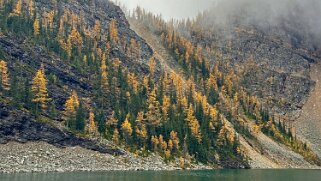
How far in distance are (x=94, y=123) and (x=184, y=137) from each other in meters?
40.4

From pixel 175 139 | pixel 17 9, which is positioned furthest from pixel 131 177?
pixel 17 9

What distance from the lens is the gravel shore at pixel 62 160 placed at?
104625 millimetres

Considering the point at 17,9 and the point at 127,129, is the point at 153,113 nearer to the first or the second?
the point at 127,129

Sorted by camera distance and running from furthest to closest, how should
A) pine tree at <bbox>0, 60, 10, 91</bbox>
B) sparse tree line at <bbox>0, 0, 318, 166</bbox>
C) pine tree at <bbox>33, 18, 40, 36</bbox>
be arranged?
pine tree at <bbox>33, 18, 40, 36</bbox>, sparse tree line at <bbox>0, 0, 318, 166</bbox>, pine tree at <bbox>0, 60, 10, 91</bbox>

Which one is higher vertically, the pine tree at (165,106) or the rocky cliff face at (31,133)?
the pine tree at (165,106)

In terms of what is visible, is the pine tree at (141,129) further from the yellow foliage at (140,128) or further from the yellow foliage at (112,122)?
the yellow foliage at (112,122)

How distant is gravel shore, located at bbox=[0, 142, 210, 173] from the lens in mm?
104625

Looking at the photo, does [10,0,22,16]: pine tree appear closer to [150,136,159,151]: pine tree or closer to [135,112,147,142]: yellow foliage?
[135,112,147,142]: yellow foliage

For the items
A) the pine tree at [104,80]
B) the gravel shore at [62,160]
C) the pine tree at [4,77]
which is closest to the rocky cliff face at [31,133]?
the gravel shore at [62,160]

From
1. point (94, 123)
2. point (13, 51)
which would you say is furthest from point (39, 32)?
point (94, 123)

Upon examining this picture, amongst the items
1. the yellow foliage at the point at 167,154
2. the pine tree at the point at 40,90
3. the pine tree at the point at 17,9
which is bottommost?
the yellow foliage at the point at 167,154

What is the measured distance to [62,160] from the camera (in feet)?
378

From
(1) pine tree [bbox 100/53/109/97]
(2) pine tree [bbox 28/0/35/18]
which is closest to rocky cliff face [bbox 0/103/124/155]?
(1) pine tree [bbox 100/53/109/97]

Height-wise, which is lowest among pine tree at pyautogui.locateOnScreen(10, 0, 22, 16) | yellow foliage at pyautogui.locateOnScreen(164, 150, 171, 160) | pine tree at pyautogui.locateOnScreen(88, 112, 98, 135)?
yellow foliage at pyautogui.locateOnScreen(164, 150, 171, 160)
